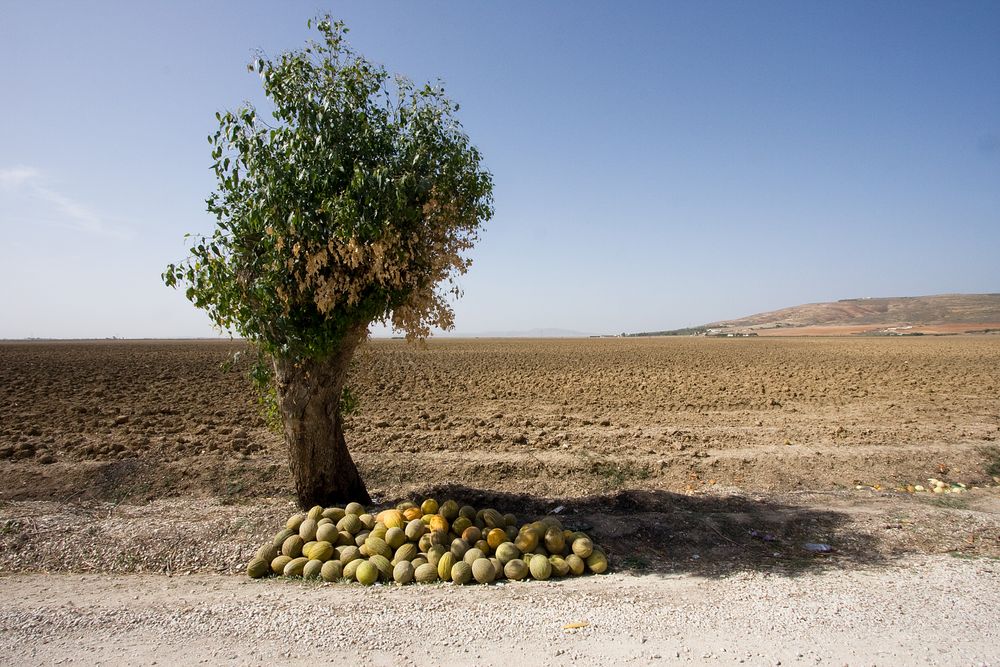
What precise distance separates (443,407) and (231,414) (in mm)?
5636

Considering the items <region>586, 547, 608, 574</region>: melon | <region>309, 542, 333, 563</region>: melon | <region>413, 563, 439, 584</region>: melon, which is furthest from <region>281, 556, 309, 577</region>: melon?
<region>586, 547, 608, 574</region>: melon

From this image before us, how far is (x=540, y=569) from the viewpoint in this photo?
17.2ft

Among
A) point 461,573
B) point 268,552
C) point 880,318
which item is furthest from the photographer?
point 880,318

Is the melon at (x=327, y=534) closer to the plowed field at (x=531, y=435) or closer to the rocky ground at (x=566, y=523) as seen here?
the rocky ground at (x=566, y=523)

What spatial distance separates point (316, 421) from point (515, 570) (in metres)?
3.06

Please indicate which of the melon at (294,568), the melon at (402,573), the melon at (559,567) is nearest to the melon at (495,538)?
the melon at (559,567)

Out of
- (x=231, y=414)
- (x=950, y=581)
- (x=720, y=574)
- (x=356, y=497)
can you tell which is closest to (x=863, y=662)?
(x=720, y=574)

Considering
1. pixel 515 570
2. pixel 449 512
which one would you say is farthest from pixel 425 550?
pixel 515 570

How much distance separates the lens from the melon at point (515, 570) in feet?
17.2

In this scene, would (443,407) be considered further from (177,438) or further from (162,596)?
(162,596)

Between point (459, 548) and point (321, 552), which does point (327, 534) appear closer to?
point (321, 552)

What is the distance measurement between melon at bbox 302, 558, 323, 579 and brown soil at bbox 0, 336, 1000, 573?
0.91 meters

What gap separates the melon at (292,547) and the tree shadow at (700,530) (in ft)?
7.46

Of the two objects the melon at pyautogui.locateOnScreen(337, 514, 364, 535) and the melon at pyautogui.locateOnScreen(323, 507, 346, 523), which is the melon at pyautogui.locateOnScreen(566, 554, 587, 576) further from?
the melon at pyautogui.locateOnScreen(323, 507, 346, 523)
